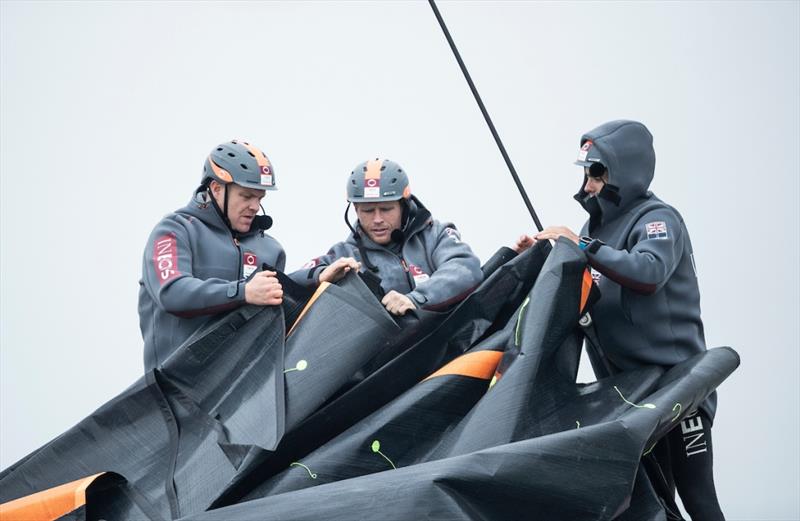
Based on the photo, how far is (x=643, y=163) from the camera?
4.44 metres

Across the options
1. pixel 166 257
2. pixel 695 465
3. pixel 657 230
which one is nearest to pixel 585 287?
pixel 657 230

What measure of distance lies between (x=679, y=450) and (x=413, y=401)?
3.70ft

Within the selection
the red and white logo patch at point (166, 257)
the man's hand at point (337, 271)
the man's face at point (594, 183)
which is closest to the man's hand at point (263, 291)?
the man's hand at point (337, 271)

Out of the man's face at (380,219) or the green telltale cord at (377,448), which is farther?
the man's face at (380,219)

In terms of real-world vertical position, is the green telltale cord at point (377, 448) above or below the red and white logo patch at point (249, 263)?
below

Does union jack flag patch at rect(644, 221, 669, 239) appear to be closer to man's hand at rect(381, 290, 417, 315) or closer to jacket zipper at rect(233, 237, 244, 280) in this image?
man's hand at rect(381, 290, 417, 315)

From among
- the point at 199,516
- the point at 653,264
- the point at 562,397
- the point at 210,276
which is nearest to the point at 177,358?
the point at 210,276

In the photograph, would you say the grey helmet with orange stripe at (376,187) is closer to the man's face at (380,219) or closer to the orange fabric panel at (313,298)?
the man's face at (380,219)

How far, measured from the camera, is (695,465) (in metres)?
4.11

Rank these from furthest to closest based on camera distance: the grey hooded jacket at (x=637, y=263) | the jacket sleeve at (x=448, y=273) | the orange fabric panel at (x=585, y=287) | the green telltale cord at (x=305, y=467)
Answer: the jacket sleeve at (x=448, y=273)
the grey hooded jacket at (x=637, y=263)
the orange fabric panel at (x=585, y=287)
the green telltale cord at (x=305, y=467)

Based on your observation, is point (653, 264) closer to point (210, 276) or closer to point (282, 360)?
point (282, 360)

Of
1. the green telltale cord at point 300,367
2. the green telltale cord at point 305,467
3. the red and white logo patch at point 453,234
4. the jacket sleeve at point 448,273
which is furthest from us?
the red and white logo patch at point 453,234

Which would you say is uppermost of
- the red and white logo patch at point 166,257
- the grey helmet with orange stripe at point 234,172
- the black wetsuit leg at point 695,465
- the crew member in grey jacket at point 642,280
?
the grey helmet with orange stripe at point 234,172

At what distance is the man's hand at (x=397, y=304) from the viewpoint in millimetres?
4133
